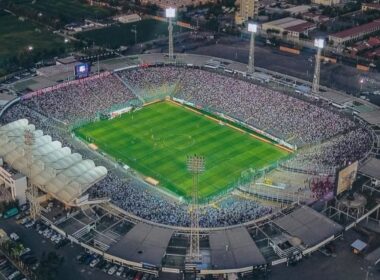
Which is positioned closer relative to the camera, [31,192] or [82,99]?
[31,192]

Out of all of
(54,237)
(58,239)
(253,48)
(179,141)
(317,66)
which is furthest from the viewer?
(253,48)

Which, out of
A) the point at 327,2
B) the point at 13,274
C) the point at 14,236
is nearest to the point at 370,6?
the point at 327,2

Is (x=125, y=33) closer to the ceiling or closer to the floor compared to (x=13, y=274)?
closer to the ceiling

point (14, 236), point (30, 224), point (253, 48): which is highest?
point (253, 48)

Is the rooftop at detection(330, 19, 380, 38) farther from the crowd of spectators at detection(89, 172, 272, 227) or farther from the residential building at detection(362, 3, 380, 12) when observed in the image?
the crowd of spectators at detection(89, 172, 272, 227)

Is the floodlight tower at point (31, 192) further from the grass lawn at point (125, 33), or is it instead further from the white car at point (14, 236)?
the grass lawn at point (125, 33)

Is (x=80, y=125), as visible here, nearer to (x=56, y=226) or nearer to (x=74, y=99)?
(x=74, y=99)

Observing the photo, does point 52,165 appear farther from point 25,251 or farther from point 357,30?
point 357,30
